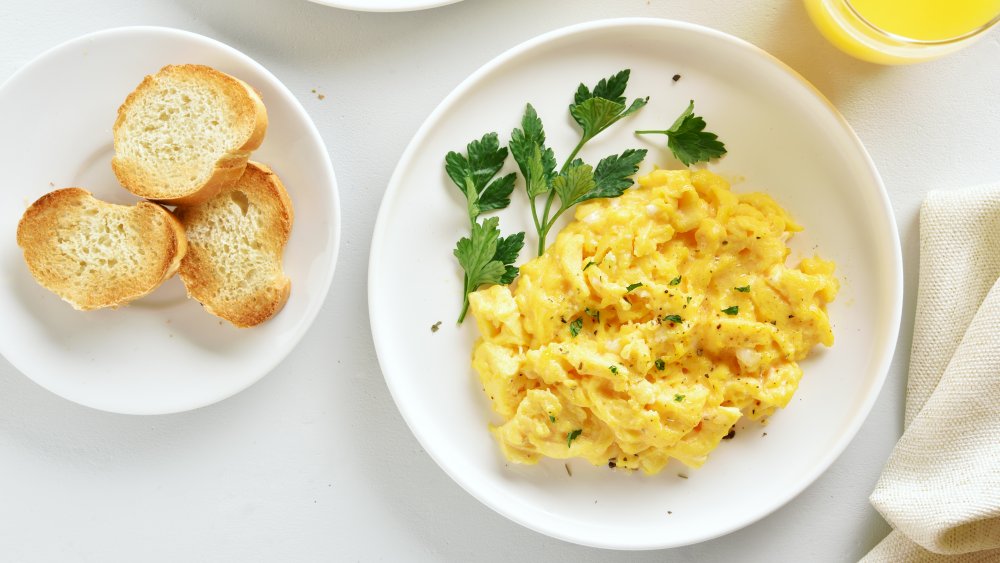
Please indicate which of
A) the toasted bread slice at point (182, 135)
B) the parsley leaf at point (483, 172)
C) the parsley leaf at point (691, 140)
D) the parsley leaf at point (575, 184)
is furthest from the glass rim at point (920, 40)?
the toasted bread slice at point (182, 135)

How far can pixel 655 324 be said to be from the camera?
1999 millimetres

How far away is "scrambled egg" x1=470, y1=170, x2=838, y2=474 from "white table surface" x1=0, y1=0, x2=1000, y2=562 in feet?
1.42

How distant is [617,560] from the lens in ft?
7.67

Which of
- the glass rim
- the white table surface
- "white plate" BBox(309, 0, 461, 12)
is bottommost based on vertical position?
the white table surface

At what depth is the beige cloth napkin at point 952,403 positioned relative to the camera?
82.7 inches

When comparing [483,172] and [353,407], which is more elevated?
[483,172]

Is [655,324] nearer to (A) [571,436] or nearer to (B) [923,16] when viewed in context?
(A) [571,436]

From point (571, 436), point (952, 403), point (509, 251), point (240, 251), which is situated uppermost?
point (509, 251)

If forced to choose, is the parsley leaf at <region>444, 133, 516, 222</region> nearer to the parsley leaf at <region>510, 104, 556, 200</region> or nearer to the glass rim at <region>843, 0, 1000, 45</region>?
the parsley leaf at <region>510, 104, 556, 200</region>

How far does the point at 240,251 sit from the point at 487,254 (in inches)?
27.5

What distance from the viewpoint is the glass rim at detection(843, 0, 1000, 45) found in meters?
1.89

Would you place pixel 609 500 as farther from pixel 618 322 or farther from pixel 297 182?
pixel 297 182

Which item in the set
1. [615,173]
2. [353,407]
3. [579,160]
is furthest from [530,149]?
[353,407]

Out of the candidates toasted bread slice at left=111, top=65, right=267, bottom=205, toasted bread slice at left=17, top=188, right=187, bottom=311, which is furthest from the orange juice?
toasted bread slice at left=17, top=188, right=187, bottom=311
